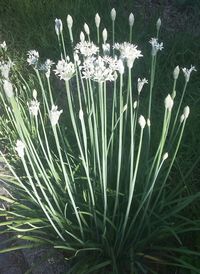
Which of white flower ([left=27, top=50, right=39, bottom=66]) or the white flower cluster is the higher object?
white flower ([left=27, top=50, right=39, bottom=66])

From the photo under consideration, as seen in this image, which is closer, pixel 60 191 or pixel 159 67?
pixel 60 191

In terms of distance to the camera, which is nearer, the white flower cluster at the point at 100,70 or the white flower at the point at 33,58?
the white flower cluster at the point at 100,70

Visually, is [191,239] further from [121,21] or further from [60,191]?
[121,21]

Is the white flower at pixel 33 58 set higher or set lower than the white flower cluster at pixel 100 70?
higher

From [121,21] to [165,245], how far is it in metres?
2.20

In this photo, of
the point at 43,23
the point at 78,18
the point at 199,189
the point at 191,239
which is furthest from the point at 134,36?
the point at 191,239

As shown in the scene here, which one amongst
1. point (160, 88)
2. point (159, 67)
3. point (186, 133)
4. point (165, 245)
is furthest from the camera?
point (159, 67)

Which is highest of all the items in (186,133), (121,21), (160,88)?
(121,21)

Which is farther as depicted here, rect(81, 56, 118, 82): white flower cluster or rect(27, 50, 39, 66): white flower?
rect(27, 50, 39, 66): white flower

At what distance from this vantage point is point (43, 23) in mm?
3699

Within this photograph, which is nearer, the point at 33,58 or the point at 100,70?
the point at 100,70

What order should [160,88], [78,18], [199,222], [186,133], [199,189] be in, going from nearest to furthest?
[199,222], [199,189], [186,133], [160,88], [78,18]

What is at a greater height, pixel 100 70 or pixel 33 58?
pixel 33 58

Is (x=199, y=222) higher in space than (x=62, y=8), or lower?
lower
